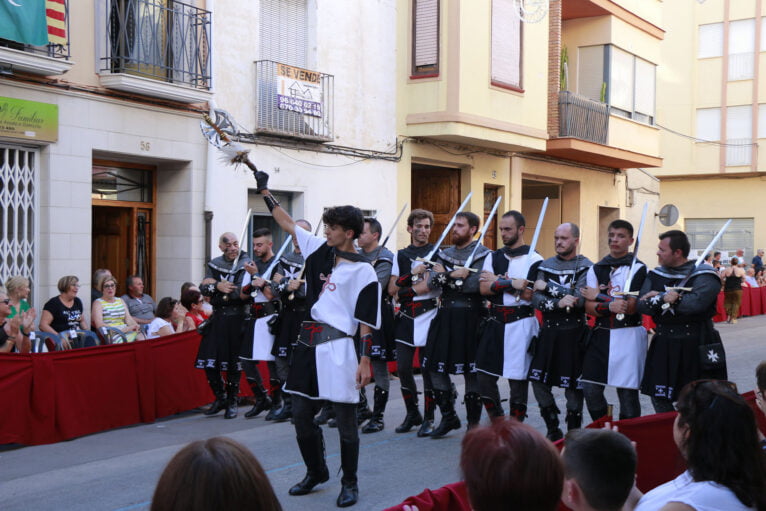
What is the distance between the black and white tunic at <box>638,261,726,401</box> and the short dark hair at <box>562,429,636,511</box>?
3.82 meters

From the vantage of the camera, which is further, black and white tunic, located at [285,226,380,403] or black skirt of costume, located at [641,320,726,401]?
black skirt of costume, located at [641,320,726,401]

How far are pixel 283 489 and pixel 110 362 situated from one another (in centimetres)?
300

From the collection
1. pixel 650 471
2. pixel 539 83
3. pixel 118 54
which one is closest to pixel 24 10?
pixel 118 54

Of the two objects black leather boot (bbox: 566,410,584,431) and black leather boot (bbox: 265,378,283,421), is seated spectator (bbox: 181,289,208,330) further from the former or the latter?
black leather boot (bbox: 566,410,584,431)

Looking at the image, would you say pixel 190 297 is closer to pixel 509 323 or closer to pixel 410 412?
pixel 410 412

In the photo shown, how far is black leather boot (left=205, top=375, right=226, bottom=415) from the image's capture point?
9539mm

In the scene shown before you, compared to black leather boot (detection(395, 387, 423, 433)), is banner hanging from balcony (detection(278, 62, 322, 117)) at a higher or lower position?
higher

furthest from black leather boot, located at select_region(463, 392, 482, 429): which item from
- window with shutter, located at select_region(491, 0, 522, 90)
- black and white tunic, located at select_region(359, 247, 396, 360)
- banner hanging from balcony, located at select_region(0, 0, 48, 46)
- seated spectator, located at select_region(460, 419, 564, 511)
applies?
window with shutter, located at select_region(491, 0, 522, 90)

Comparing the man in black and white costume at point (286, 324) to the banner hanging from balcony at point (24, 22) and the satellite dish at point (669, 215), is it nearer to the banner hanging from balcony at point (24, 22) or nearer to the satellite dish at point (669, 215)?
the banner hanging from balcony at point (24, 22)

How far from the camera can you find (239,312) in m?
9.38

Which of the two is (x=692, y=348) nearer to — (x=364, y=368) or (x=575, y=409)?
(x=575, y=409)

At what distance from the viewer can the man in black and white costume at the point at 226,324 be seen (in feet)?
30.2

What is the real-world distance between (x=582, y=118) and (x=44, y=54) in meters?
13.6

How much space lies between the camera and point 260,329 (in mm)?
9180
